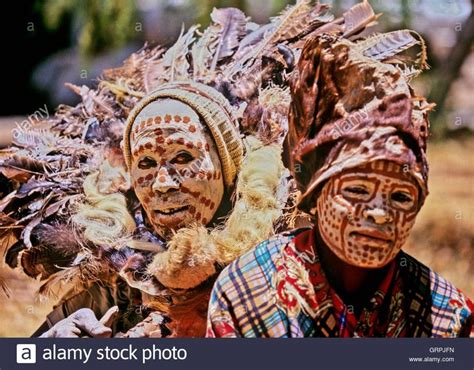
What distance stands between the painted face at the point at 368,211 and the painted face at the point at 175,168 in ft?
2.13

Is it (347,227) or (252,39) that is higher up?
(252,39)

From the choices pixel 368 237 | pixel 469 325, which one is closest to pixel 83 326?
pixel 368 237

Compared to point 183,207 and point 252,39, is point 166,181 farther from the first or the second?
point 252,39

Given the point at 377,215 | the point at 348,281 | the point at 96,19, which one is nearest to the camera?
the point at 377,215

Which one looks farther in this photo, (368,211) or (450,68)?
(450,68)

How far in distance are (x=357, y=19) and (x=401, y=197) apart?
100cm

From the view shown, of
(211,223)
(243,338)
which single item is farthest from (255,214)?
(243,338)

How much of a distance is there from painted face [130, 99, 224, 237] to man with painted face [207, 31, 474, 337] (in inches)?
15.4

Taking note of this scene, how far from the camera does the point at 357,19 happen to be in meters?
6.61

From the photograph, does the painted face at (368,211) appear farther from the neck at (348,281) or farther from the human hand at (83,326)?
the human hand at (83,326)

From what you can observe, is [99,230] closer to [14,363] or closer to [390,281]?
[14,363]

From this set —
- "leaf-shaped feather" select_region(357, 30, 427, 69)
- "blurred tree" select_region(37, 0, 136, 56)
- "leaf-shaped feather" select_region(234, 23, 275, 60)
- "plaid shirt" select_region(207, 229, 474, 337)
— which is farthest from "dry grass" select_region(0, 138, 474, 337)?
"blurred tree" select_region(37, 0, 136, 56)

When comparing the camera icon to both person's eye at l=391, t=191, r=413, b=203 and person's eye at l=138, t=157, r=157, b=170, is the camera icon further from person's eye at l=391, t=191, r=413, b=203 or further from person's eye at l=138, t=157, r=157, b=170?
person's eye at l=391, t=191, r=413, b=203

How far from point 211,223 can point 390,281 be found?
1018 mm
